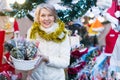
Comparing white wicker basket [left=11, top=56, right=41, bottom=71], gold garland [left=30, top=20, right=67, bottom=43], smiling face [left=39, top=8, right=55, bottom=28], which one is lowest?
white wicker basket [left=11, top=56, right=41, bottom=71]

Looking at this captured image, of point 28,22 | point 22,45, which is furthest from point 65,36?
point 28,22

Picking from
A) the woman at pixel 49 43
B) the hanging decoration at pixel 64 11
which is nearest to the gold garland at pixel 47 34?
the woman at pixel 49 43

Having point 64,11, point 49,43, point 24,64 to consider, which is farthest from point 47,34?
point 64,11

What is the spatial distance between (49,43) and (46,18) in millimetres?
202

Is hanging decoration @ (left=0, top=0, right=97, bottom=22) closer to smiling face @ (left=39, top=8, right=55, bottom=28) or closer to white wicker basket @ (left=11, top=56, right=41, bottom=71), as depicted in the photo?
smiling face @ (left=39, top=8, right=55, bottom=28)

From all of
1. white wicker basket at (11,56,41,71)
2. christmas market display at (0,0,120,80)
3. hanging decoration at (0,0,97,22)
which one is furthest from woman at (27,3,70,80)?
hanging decoration at (0,0,97,22)

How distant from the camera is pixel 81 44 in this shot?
3623mm

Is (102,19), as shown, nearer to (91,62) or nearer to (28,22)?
(91,62)

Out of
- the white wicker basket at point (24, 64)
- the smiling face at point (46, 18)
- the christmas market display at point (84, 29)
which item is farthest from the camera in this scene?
the christmas market display at point (84, 29)

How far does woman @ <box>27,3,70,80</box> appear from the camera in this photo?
2.36 meters

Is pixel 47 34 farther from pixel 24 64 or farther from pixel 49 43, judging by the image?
pixel 24 64

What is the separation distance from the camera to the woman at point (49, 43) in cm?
236

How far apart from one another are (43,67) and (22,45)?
1.04ft

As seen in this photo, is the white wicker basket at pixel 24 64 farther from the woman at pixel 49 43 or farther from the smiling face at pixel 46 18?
the smiling face at pixel 46 18
